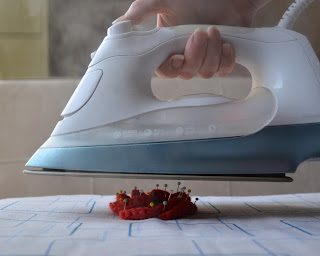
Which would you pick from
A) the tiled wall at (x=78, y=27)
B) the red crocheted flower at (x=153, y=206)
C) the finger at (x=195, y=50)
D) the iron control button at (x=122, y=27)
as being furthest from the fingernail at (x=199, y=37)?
the tiled wall at (x=78, y=27)

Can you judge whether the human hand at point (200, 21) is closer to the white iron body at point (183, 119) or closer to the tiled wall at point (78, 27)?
the white iron body at point (183, 119)

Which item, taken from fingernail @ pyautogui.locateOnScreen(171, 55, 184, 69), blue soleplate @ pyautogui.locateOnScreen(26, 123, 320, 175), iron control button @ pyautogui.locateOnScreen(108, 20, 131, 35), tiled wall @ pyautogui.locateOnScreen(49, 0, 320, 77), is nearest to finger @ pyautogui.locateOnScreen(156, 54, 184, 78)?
fingernail @ pyautogui.locateOnScreen(171, 55, 184, 69)

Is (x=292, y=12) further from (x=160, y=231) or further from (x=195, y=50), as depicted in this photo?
(x=160, y=231)

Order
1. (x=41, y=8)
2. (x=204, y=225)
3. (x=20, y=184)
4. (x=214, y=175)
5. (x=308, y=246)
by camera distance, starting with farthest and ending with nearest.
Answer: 1. (x=41, y=8)
2. (x=20, y=184)
3. (x=214, y=175)
4. (x=204, y=225)
5. (x=308, y=246)

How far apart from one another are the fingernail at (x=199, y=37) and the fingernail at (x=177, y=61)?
0.08 meters

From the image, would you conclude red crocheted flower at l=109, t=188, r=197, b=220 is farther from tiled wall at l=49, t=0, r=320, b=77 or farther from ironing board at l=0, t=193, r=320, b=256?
tiled wall at l=49, t=0, r=320, b=77

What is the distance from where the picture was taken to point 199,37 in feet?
2.84

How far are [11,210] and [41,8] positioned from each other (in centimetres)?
100

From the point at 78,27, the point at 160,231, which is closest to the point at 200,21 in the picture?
the point at 160,231

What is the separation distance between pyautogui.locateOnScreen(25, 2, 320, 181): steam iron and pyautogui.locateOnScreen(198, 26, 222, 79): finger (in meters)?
0.02

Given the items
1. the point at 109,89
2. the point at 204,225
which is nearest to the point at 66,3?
the point at 109,89

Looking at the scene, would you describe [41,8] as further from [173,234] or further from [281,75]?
[173,234]

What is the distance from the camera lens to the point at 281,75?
0.86m

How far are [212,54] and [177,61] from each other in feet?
0.28
